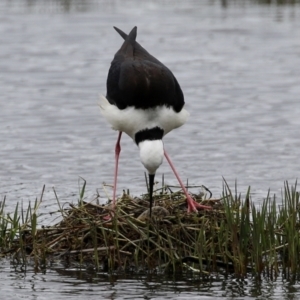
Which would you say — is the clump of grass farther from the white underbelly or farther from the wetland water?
the white underbelly

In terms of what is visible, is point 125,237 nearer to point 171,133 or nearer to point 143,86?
point 143,86

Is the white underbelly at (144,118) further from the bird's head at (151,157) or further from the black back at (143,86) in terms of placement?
the bird's head at (151,157)

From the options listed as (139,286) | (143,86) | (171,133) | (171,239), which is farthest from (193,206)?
(171,133)

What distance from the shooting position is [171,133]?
48.4 feet

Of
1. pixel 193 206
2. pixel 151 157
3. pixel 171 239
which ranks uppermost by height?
pixel 151 157

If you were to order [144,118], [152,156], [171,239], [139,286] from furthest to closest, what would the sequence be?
[144,118] → [152,156] → [171,239] → [139,286]

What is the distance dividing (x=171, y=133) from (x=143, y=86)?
5.57 m

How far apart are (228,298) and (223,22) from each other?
18.3 m

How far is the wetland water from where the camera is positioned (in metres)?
8.40

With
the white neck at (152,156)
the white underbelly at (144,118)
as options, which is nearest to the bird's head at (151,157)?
the white neck at (152,156)

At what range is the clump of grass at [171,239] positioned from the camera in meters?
8.20

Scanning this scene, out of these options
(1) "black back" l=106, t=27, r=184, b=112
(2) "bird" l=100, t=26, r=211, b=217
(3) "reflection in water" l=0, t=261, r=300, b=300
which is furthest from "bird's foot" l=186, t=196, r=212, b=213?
(1) "black back" l=106, t=27, r=184, b=112

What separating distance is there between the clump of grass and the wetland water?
0.16m

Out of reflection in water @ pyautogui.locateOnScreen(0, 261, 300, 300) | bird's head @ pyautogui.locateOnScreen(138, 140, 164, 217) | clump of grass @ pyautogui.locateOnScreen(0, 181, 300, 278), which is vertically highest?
bird's head @ pyautogui.locateOnScreen(138, 140, 164, 217)
